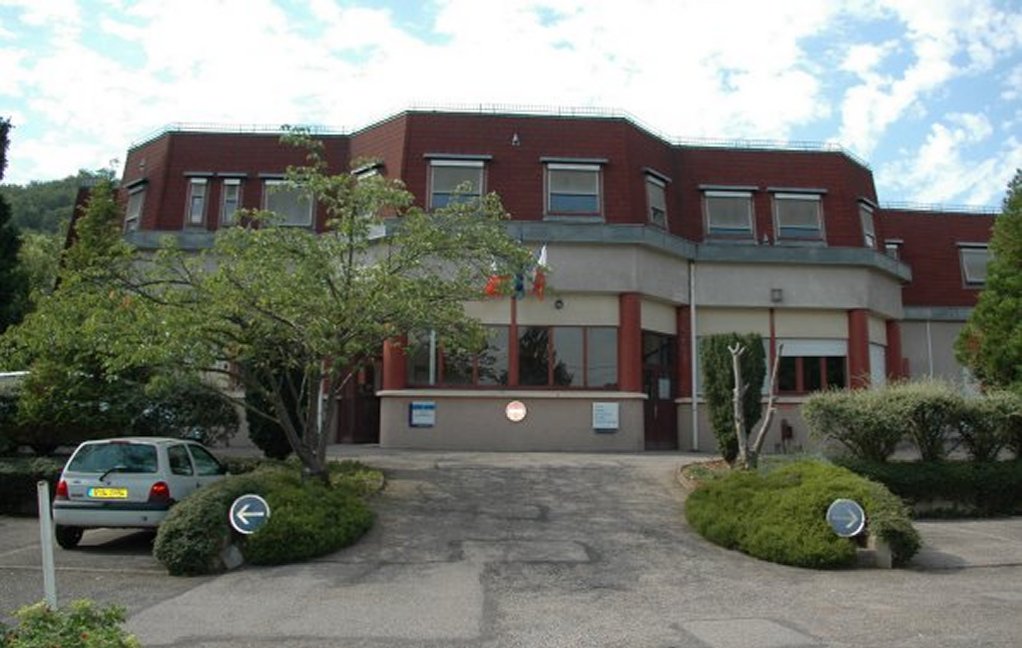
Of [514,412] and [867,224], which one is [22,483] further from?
[867,224]

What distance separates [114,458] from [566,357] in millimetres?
12360

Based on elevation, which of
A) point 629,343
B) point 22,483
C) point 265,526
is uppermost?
point 629,343

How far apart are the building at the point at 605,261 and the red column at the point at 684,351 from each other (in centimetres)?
5

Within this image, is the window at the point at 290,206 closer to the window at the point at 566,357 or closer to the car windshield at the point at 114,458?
the window at the point at 566,357

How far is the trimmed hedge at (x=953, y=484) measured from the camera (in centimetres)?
1545

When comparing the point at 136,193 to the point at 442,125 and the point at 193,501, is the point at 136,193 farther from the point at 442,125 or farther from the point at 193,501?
the point at 193,501

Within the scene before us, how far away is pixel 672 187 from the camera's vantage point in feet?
82.6

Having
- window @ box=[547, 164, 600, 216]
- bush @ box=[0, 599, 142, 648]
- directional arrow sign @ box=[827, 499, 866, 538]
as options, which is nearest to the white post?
bush @ box=[0, 599, 142, 648]

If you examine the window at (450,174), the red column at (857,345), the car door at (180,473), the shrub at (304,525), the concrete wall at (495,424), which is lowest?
the shrub at (304,525)

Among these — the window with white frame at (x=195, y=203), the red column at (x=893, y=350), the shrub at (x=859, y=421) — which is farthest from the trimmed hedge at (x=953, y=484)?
the window with white frame at (x=195, y=203)

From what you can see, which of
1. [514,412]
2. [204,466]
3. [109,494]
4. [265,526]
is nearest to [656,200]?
[514,412]

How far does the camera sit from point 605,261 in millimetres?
22578

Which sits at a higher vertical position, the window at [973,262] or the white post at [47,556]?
the window at [973,262]

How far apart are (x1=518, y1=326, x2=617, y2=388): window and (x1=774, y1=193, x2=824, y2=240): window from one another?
6.49 meters
